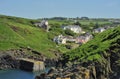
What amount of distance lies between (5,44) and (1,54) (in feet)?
49.4

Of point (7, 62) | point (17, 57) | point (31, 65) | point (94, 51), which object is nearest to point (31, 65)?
point (31, 65)

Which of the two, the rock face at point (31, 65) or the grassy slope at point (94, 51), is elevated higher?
the grassy slope at point (94, 51)

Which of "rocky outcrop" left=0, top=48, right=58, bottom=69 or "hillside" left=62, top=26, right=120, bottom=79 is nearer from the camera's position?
"hillside" left=62, top=26, right=120, bottom=79

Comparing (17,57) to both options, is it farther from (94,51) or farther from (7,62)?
(94,51)

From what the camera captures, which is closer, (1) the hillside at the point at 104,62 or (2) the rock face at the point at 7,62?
(1) the hillside at the point at 104,62

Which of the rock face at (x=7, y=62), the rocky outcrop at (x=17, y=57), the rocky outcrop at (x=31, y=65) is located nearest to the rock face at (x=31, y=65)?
the rocky outcrop at (x=31, y=65)

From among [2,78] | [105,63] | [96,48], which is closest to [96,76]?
[105,63]

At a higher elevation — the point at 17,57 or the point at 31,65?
the point at 17,57

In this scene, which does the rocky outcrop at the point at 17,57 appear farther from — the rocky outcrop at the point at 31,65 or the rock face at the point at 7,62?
the rocky outcrop at the point at 31,65

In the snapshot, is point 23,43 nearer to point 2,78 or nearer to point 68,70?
point 2,78

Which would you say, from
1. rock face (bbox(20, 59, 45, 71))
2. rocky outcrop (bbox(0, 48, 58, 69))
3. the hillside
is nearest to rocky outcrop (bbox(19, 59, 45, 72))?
rock face (bbox(20, 59, 45, 71))

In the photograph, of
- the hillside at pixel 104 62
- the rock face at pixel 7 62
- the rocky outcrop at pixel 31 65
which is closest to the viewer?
the hillside at pixel 104 62

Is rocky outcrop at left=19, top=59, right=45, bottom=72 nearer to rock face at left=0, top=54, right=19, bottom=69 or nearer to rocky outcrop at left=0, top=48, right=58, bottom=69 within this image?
rocky outcrop at left=0, top=48, right=58, bottom=69

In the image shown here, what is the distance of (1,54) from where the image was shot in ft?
582
